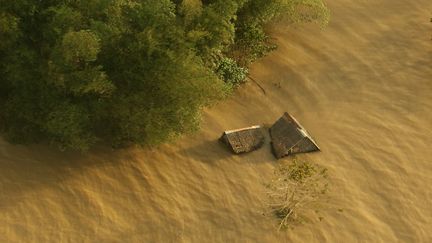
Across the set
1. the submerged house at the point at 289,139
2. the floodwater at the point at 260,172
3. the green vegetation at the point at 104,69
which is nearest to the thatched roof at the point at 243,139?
the floodwater at the point at 260,172

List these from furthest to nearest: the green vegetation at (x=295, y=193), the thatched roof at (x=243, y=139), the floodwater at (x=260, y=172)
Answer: the thatched roof at (x=243, y=139) < the green vegetation at (x=295, y=193) < the floodwater at (x=260, y=172)

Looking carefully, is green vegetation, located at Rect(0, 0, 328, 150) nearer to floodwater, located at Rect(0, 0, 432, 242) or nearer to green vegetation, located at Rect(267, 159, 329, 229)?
floodwater, located at Rect(0, 0, 432, 242)

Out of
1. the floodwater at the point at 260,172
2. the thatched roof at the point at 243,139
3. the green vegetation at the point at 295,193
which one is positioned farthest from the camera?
the thatched roof at the point at 243,139

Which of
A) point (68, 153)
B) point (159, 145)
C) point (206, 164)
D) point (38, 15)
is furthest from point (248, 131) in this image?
point (38, 15)

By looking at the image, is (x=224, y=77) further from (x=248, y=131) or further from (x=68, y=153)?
(x=68, y=153)

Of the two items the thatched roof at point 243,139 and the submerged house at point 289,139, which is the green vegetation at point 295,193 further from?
the thatched roof at point 243,139

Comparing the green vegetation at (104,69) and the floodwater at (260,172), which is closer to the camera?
the green vegetation at (104,69)

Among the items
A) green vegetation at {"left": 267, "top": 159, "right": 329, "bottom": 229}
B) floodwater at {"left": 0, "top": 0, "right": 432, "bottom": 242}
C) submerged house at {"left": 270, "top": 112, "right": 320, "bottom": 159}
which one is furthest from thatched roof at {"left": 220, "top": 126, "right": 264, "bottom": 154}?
green vegetation at {"left": 267, "top": 159, "right": 329, "bottom": 229}
